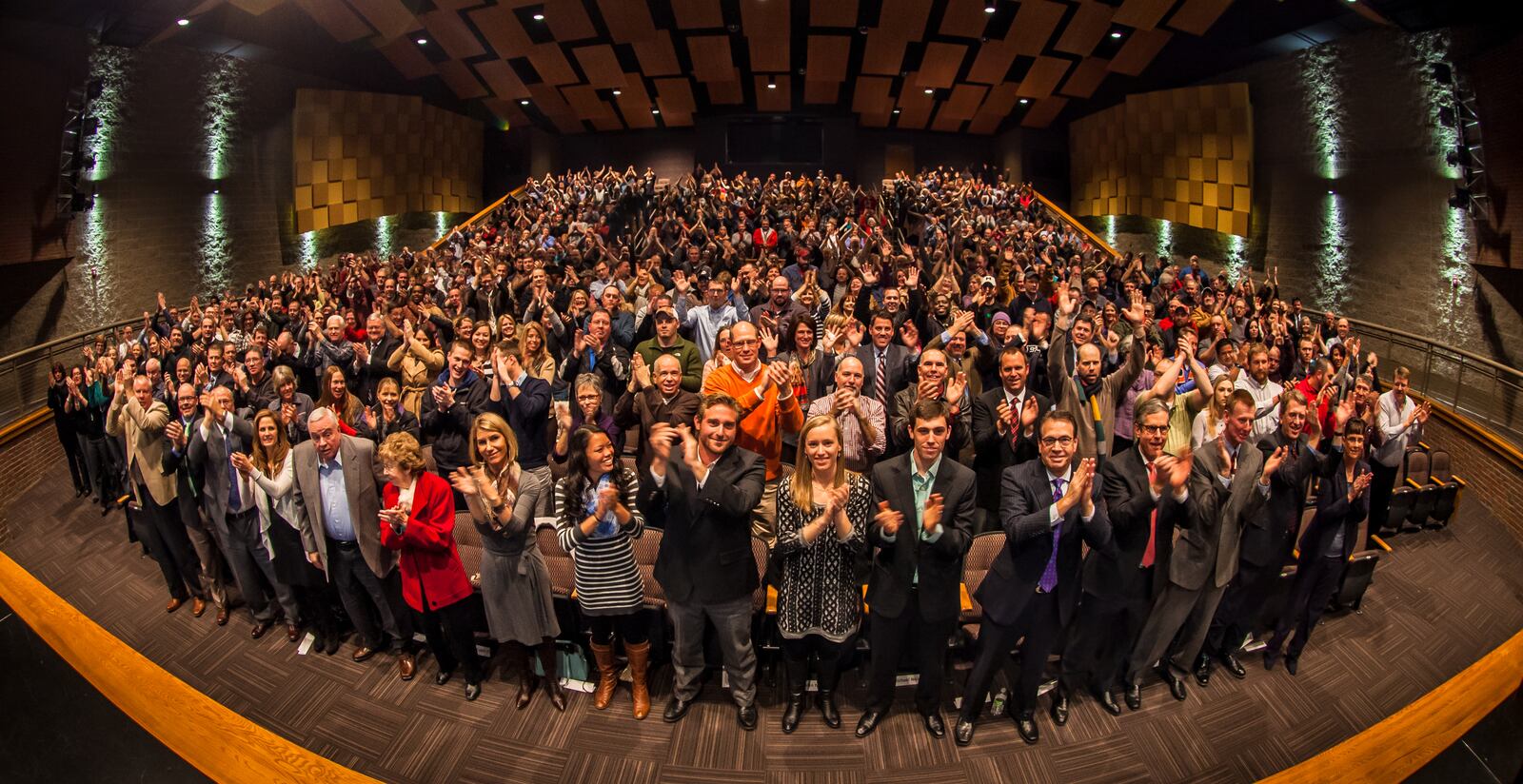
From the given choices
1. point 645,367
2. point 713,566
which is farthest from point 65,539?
point 713,566

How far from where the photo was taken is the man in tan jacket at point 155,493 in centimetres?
403

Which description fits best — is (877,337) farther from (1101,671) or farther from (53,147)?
(53,147)

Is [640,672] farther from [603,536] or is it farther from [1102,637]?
[1102,637]

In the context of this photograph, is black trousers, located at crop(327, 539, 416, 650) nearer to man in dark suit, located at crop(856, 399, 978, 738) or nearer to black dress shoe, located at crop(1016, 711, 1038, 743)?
man in dark suit, located at crop(856, 399, 978, 738)

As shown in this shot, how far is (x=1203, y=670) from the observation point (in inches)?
138

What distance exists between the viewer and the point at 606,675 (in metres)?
3.30

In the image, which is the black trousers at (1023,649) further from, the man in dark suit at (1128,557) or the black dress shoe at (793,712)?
the black dress shoe at (793,712)

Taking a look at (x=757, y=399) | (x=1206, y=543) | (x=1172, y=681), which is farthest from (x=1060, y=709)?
(x=757, y=399)

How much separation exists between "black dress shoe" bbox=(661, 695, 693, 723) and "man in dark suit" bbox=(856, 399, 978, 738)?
913 millimetres

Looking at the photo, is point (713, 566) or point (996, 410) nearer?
point (713, 566)

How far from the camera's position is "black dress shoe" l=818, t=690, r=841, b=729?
3205 mm

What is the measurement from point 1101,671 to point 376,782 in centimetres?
312

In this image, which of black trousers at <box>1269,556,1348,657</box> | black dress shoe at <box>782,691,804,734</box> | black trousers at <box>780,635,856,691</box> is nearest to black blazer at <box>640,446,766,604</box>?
black trousers at <box>780,635,856,691</box>

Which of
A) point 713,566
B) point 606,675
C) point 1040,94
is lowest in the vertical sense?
point 606,675
